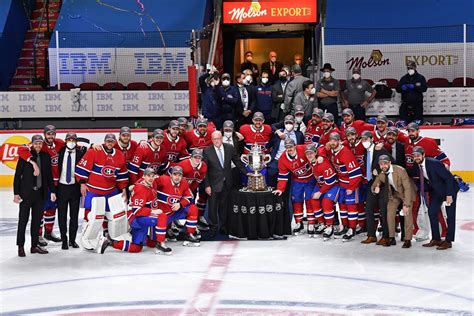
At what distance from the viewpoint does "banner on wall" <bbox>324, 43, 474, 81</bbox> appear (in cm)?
1748

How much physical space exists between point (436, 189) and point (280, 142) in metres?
2.52

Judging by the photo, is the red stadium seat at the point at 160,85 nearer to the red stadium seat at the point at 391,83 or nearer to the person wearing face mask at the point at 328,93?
the person wearing face mask at the point at 328,93

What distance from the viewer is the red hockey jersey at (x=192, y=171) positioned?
10.5 metres

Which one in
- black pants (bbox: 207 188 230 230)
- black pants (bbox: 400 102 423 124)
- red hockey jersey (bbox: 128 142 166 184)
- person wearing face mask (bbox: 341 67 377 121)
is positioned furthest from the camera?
black pants (bbox: 400 102 423 124)

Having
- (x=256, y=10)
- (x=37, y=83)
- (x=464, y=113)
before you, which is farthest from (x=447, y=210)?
(x=37, y=83)

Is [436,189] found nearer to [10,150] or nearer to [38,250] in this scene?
[38,250]

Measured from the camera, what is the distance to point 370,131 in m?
10.9

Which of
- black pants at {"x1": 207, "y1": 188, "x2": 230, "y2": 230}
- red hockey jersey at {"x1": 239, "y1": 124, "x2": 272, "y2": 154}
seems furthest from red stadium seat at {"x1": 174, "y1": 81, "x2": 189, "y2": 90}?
black pants at {"x1": 207, "y1": 188, "x2": 230, "y2": 230}

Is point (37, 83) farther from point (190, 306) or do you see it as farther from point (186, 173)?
point (190, 306)

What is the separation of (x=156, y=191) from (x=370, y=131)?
283 cm

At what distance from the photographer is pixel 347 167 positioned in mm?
10320

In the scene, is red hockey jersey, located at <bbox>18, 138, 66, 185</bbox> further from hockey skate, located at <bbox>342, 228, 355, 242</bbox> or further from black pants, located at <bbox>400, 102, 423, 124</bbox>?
black pants, located at <bbox>400, 102, 423, 124</bbox>

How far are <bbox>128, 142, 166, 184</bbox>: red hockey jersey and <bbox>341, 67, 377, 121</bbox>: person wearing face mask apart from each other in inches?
222

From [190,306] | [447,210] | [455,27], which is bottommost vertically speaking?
[190,306]
